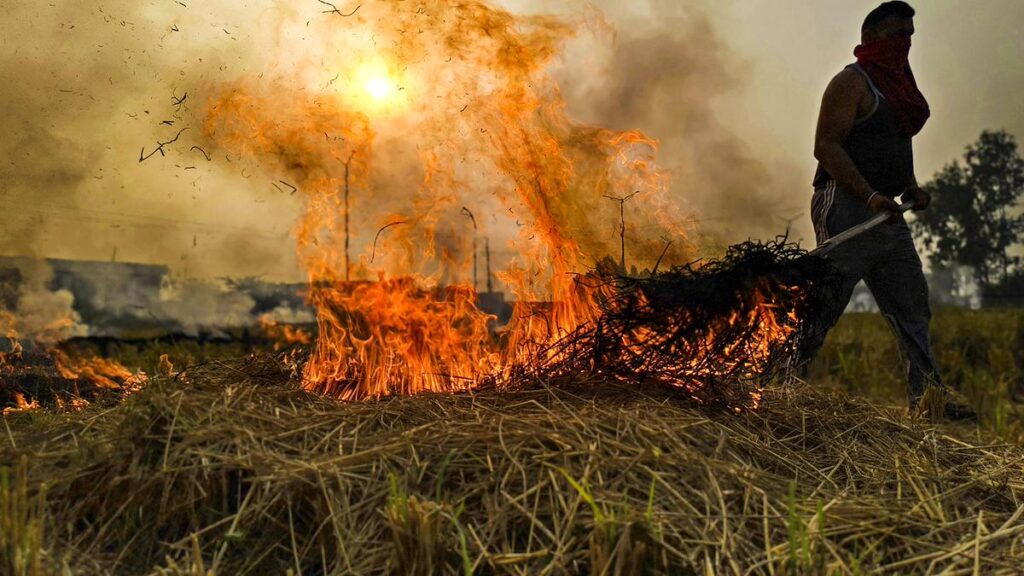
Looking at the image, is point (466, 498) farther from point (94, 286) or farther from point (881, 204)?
point (94, 286)

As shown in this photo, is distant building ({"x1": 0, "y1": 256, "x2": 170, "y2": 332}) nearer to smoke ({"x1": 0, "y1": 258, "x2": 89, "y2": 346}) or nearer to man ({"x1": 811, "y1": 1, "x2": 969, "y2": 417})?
smoke ({"x1": 0, "y1": 258, "x2": 89, "y2": 346})

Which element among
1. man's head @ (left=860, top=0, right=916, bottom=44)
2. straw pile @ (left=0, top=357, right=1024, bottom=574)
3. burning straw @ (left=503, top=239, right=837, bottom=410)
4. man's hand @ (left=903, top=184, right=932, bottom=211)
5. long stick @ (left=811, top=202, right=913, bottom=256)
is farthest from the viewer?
man's head @ (left=860, top=0, right=916, bottom=44)

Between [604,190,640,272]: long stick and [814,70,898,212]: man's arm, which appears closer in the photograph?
[814,70,898,212]: man's arm

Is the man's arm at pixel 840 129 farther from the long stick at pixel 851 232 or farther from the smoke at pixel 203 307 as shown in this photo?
the smoke at pixel 203 307

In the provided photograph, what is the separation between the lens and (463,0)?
4.76m

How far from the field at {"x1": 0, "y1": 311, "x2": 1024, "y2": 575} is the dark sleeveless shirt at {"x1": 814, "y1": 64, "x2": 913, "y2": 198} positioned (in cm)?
212

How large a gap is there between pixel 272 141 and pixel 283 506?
3.03m

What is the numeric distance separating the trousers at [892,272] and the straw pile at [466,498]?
1518 mm

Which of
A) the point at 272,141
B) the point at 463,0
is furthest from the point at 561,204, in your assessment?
the point at 272,141

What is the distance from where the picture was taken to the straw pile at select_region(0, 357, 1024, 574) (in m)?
2.15

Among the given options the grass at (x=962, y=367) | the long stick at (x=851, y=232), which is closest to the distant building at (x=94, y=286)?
the grass at (x=962, y=367)

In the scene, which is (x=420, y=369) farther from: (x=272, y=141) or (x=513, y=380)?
(x=272, y=141)

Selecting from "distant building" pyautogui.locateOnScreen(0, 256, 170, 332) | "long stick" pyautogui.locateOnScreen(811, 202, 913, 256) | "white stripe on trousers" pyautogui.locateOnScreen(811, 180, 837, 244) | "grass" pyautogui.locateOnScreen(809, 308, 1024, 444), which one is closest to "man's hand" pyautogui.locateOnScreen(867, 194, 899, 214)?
"long stick" pyautogui.locateOnScreen(811, 202, 913, 256)

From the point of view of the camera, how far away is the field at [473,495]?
2.16m
